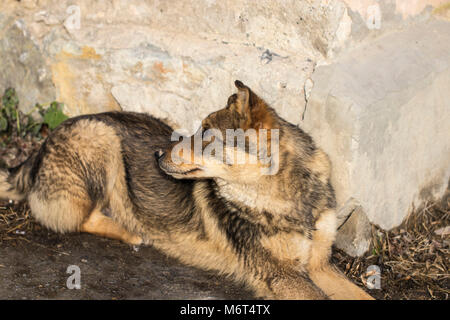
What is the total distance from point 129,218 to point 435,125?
9.74ft

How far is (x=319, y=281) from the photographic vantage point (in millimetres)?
4121

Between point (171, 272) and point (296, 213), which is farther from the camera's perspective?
point (171, 272)

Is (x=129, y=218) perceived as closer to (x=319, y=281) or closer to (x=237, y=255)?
(x=237, y=255)

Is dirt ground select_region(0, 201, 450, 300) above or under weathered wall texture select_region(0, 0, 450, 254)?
under

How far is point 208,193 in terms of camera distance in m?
4.25

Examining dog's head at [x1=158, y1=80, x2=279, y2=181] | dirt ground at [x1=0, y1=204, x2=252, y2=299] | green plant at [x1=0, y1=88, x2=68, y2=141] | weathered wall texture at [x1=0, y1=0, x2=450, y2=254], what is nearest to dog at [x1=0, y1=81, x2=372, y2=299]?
dog's head at [x1=158, y1=80, x2=279, y2=181]

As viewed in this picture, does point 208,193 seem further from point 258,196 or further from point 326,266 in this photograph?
point 326,266

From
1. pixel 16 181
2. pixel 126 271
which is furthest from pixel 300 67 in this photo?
pixel 16 181

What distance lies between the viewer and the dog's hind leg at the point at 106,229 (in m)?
4.83

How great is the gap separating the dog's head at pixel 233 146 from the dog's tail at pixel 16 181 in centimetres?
172

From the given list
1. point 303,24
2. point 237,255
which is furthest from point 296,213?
point 303,24

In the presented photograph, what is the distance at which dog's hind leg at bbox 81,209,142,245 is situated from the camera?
15.9 ft

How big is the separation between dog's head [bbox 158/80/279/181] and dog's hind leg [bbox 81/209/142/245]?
1.19 metres

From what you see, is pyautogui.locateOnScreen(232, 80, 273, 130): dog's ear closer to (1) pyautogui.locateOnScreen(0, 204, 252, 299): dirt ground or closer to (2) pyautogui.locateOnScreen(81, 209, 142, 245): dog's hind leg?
(1) pyautogui.locateOnScreen(0, 204, 252, 299): dirt ground
